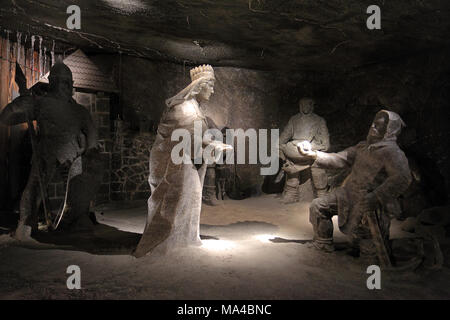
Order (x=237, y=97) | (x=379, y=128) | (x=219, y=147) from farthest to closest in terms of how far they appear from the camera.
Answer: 1. (x=237, y=97)
2. (x=219, y=147)
3. (x=379, y=128)

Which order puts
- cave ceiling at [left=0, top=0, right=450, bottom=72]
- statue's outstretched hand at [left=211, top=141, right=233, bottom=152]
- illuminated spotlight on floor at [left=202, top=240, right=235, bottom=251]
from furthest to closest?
cave ceiling at [left=0, top=0, right=450, bottom=72], illuminated spotlight on floor at [left=202, top=240, right=235, bottom=251], statue's outstretched hand at [left=211, top=141, right=233, bottom=152]

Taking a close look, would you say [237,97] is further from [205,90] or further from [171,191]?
[171,191]

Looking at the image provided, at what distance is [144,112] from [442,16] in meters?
6.70

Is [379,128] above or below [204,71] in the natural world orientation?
below

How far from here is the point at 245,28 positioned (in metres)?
6.35

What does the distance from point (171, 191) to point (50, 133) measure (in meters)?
2.51

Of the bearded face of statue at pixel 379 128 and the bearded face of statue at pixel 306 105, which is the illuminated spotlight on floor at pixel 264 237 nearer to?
the bearded face of statue at pixel 379 128

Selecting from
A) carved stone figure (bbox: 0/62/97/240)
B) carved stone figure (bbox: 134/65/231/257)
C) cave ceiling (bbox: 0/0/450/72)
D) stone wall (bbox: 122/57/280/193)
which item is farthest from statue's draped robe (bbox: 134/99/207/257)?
stone wall (bbox: 122/57/280/193)

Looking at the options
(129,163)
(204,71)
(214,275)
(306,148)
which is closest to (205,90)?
(204,71)

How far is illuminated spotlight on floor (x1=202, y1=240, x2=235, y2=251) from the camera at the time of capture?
4.52 meters

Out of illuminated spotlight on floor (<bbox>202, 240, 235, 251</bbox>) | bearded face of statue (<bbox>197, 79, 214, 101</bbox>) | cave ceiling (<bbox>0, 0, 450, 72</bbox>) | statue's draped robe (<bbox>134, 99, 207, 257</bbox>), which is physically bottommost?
illuminated spotlight on floor (<bbox>202, 240, 235, 251</bbox>)

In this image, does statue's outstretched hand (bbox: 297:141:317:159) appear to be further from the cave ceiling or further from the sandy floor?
the cave ceiling

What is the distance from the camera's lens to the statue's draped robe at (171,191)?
416cm

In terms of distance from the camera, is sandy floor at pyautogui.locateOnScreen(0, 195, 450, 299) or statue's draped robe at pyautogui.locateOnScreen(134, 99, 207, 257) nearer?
sandy floor at pyautogui.locateOnScreen(0, 195, 450, 299)
